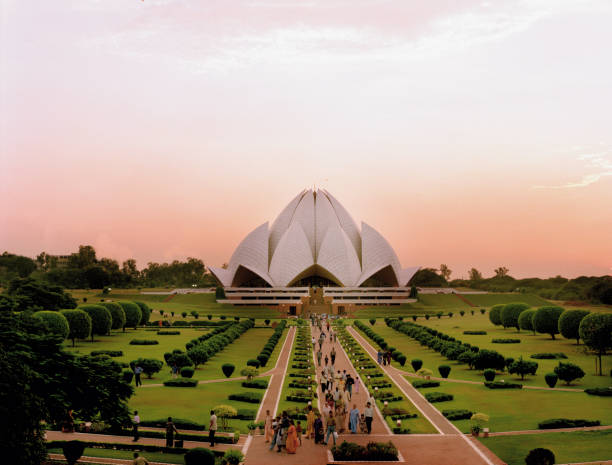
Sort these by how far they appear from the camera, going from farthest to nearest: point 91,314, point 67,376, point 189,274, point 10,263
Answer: point 189,274, point 10,263, point 91,314, point 67,376

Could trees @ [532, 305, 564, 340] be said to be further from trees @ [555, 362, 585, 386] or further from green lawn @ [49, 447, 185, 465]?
green lawn @ [49, 447, 185, 465]

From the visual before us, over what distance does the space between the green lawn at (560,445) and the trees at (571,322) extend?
19.2m

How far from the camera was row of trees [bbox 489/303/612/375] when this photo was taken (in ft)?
84.4

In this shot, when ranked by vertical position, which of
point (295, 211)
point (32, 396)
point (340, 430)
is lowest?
point (340, 430)

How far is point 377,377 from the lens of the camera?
24.7 meters

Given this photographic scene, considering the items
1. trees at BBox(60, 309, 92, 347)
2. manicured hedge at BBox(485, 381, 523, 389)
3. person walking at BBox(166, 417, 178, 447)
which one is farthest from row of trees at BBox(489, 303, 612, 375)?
trees at BBox(60, 309, 92, 347)

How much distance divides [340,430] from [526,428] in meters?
4.99

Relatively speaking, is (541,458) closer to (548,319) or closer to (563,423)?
(563,423)

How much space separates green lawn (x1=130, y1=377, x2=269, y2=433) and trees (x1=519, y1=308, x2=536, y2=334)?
24.8 metres

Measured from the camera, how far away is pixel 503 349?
33594 millimetres

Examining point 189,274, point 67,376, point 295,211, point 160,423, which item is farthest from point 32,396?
point 189,274

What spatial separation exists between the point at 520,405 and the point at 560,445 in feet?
16.6

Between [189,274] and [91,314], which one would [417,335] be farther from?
[189,274]

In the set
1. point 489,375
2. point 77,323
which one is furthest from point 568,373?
point 77,323
